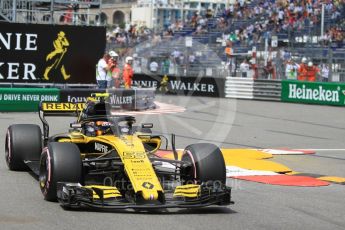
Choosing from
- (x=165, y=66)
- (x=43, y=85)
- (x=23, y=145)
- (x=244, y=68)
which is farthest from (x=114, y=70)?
(x=23, y=145)

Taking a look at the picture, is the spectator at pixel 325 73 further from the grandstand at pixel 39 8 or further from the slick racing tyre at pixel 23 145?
the slick racing tyre at pixel 23 145

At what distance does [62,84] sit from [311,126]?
7.65m

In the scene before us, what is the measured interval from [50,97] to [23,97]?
770 millimetres

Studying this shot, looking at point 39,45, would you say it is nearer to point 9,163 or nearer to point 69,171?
point 9,163

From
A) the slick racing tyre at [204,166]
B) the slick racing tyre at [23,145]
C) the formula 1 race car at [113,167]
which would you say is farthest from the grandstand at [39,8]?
the slick racing tyre at [204,166]

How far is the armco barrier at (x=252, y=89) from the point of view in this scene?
30.6 meters

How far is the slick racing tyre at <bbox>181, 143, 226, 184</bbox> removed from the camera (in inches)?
347

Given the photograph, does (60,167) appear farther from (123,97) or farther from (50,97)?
(123,97)

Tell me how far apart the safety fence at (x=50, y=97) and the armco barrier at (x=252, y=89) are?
8.68m

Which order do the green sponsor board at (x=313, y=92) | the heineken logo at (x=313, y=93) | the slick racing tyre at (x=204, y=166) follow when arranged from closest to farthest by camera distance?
the slick racing tyre at (x=204, y=166), the green sponsor board at (x=313, y=92), the heineken logo at (x=313, y=93)

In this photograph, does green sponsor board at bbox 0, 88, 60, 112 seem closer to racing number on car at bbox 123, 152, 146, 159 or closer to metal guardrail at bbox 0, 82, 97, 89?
metal guardrail at bbox 0, 82, 97, 89

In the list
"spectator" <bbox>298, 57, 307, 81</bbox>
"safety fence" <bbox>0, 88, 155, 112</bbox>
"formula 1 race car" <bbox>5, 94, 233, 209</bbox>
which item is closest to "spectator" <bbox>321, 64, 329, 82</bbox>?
"spectator" <bbox>298, 57, 307, 81</bbox>

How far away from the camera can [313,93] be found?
2880cm

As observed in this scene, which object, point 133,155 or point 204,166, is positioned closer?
point 133,155
